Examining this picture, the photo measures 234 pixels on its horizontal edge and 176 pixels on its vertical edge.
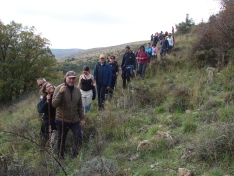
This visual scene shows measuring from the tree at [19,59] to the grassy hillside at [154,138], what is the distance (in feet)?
59.5

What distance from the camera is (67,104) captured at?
4.45 metres

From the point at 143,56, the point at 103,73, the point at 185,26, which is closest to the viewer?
the point at 103,73

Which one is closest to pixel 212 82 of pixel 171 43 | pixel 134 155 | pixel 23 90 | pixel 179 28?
pixel 134 155

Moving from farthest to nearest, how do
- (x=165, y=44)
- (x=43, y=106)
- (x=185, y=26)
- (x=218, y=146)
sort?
(x=185, y=26) < (x=165, y=44) < (x=43, y=106) < (x=218, y=146)

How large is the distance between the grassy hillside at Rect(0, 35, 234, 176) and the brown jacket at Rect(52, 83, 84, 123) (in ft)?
1.73

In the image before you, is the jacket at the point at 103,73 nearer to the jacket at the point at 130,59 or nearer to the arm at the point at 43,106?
the jacket at the point at 130,59

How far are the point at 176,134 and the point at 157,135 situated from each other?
0.41 metres

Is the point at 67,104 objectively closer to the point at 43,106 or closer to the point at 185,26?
the point at 43,106

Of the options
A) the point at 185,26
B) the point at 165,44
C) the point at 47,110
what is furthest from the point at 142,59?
the point at 185,26

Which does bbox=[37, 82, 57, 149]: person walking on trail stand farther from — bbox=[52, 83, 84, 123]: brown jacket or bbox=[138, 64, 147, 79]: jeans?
bbox=[138, 64, 147, 79]: jeans

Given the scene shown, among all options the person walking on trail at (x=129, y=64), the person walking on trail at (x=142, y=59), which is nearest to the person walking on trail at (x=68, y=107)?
the person walking on trail at (x=129, y=64)

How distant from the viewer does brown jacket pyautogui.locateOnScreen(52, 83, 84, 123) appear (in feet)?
14.3

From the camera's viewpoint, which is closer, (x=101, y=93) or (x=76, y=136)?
(x=76, y=136)

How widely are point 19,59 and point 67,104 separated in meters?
22.1
